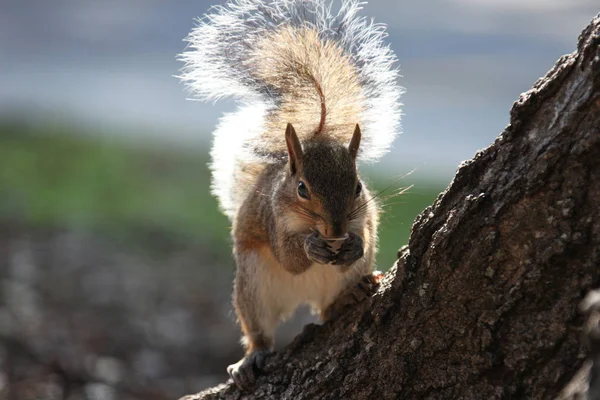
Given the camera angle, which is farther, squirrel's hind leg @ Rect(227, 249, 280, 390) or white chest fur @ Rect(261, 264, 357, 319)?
squirrel's hind leg @ Rect(227, 249, 280, 390)

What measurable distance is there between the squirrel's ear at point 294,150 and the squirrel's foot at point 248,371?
1.95 feet

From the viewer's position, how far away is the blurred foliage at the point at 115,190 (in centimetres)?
552

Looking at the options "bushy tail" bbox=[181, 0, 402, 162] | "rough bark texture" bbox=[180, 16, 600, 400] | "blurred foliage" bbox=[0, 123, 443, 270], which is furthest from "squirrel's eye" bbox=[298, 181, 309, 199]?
"blurred foliage" bbox=[0, 123, 443, 270]

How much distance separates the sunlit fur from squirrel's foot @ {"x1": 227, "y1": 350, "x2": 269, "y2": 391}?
2.36 feet

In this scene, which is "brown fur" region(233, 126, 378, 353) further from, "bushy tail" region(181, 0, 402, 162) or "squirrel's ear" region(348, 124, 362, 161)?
"bushy tail" region(181, 0, 402, 162)

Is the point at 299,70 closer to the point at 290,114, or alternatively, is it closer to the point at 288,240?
the point at 290,114

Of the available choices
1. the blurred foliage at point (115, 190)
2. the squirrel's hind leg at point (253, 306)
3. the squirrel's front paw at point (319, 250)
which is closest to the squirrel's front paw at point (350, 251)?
the squirrel's front paw at point (319, 250)

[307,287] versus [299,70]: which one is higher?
[299,70]

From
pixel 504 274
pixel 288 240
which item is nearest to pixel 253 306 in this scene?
pixel 288 240

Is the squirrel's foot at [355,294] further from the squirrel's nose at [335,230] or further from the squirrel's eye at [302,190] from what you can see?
the squirrel's eye at [302,190]

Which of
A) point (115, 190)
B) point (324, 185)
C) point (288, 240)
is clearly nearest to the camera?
point (324, 185)

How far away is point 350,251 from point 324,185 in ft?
0.76

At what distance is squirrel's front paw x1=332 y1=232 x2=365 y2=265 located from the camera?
79.4 inches

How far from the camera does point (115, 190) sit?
20.2 ft
